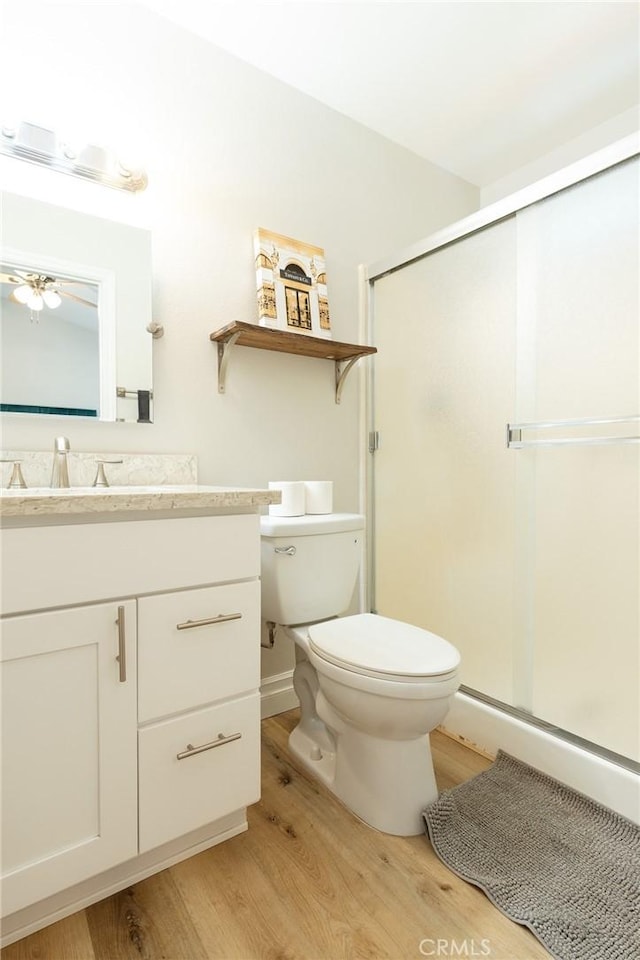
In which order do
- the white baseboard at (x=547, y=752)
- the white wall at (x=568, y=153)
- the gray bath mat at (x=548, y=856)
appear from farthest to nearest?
the white wall at (x=568, y=153) < the white baseboard at (x=547, y=752) < the gray bath mat at (x=548, y=856)

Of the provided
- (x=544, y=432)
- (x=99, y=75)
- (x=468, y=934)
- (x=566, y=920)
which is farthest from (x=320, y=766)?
(x=99, y=75)

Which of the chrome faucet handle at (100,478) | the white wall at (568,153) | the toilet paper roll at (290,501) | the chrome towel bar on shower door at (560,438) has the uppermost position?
the white wall at (568,153)

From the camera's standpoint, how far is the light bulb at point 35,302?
1.37m

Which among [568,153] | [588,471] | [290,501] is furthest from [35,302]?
[568,153]

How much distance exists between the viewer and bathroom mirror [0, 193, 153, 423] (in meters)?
1.34

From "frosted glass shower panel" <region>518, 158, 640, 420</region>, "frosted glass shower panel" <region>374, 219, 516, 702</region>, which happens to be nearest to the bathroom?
"frosted glass shower panel" <region>374, 219, 516, 702</region>

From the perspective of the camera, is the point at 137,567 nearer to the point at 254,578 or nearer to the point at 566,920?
the point at 254,578

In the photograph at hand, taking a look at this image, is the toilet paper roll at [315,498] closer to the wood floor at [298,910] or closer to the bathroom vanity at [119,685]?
the bathroom vanity at [119,685]

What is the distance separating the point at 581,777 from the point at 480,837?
1.19ft

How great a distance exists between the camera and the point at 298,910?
39.9 inches

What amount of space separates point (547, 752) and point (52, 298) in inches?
75.6

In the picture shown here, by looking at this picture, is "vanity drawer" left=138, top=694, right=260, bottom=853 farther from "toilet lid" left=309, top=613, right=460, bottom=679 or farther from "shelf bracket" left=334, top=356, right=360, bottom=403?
"shelf bracket" left=334, top=356, right=360, bottom=403

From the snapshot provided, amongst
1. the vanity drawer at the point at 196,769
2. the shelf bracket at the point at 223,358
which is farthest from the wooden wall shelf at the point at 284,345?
the vanity drawer at the point at 196,769

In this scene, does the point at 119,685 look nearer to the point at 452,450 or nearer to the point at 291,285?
the point at 452,450
